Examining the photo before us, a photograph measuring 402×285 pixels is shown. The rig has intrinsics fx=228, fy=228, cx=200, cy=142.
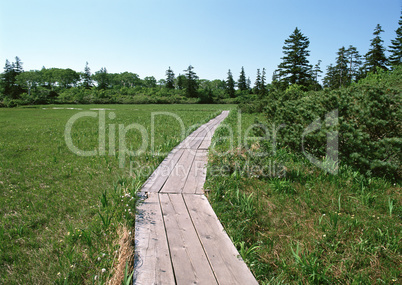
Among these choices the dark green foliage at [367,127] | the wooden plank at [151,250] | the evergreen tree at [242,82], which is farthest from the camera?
the evergreen tree at [242,82]

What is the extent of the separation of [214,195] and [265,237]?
1055mm

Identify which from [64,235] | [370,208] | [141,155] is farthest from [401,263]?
[141,155]

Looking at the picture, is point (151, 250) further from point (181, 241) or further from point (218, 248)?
point (218, 248)

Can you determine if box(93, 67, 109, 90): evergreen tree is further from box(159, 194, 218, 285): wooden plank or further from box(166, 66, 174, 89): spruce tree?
box(159, 194, 218, 285): wooden plank

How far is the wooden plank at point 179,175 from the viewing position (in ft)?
13.0

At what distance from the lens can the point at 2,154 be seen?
648cm

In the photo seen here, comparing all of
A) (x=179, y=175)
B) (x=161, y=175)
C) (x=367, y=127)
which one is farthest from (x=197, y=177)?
(x=367, y=127)


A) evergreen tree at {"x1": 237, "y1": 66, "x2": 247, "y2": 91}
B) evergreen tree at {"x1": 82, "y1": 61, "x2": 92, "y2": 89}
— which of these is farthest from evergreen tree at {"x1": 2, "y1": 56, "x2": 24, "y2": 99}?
evergreen tree at {"x1": 237, "y1": 66, "x2": 247, "y2": 91}

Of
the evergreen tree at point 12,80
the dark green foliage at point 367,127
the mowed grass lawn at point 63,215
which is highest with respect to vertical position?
the evergreen tree at point 12,80

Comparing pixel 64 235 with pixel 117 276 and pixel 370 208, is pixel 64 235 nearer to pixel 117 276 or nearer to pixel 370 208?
pixel 117 276

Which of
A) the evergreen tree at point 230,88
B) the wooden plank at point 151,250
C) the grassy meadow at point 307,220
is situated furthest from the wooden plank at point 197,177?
the evergreen tree at point 230,88

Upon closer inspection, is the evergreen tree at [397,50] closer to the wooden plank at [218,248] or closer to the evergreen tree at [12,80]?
the wooden plank at [218,248]

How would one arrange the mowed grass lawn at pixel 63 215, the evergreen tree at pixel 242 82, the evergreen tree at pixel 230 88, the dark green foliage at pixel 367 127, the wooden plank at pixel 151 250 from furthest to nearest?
the evergreen tree at pixel 242 82 → the evergreen tree at pixel 230 88 → the dark green foliage at pixel 367 127 → the mowed grass lawn at pixel 63 215 → the wooden plank at pixel 151 250

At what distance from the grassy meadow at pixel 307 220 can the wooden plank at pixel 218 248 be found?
13 cm
